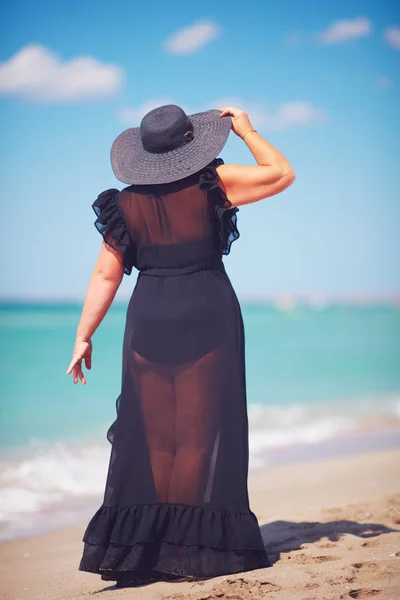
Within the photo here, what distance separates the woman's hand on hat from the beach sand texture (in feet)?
5.42

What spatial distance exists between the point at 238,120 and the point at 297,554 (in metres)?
1.77

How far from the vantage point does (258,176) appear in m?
2.87

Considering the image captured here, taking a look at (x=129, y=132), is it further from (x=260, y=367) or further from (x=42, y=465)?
(x=260, y=367)

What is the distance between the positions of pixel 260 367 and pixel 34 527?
33.5 ft

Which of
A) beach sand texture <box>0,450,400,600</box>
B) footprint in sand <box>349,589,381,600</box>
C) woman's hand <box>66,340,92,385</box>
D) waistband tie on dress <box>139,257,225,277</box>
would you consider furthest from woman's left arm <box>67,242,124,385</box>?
footprint in sand <box>349,589,381,600</box>

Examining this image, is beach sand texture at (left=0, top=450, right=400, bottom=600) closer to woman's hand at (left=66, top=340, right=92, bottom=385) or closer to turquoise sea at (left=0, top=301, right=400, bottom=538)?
turquoise sea at (left=0, top=301, right=400, bottom=538)

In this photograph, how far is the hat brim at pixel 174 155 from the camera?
9.40ft

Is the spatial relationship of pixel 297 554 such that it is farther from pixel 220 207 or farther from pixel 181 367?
pixel 220 207

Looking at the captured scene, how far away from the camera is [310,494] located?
16.1ft

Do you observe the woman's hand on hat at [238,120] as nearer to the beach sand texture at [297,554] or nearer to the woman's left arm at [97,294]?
the woman's left arm at [97,294]

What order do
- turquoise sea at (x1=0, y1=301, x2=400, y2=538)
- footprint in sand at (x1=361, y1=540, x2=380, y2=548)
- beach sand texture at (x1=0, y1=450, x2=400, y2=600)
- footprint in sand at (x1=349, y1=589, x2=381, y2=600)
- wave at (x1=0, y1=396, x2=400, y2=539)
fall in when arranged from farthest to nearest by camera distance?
turquoise sea at (x1=0, y1=301, x2=400, y2=538)
wave at (x1=0, y1=396, x2=400, y2=539)
footprint in sand at (x1=361, y1=540, x2=380, y2=548)
beach sand texture at (x1=0, y1=450, x2=400, y2=600)
footprint in sand at (x1=349, y1=589, x2=381, y2=600)

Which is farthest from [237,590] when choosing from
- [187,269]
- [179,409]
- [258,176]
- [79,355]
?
[258,176]

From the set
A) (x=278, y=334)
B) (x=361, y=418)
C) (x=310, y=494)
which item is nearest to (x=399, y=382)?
(x=361, y=418)

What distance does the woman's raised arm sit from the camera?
287 cm
